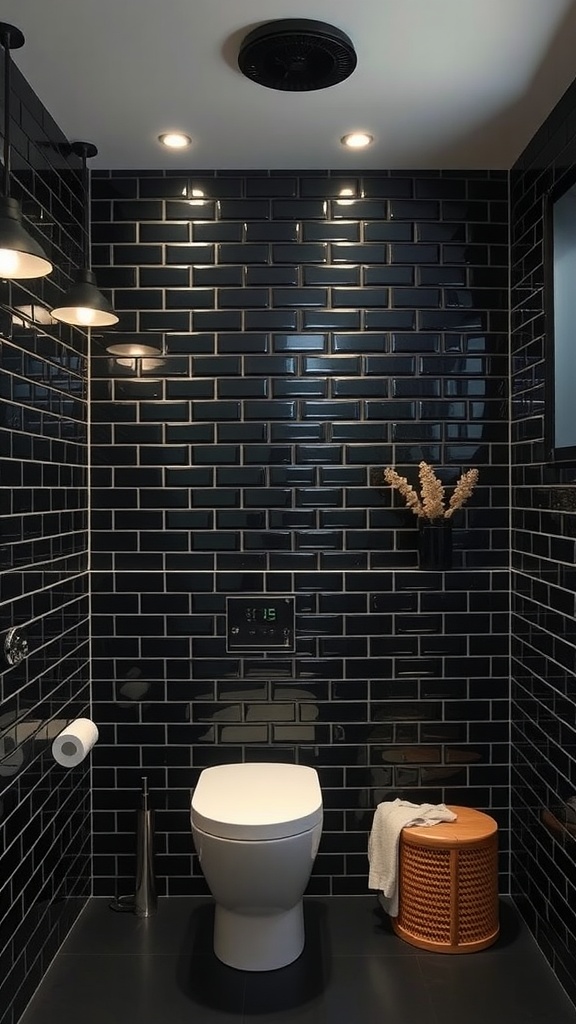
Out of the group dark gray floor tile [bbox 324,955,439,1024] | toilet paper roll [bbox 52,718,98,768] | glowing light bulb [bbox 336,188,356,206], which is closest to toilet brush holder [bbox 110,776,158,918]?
toilet paper roll [bbox 52,718,98,768]

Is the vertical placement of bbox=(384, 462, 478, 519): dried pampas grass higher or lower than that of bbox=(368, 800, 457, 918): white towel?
higher

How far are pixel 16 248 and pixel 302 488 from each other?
1.56 meters

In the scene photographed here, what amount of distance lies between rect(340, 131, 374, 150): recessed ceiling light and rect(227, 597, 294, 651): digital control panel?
159cm

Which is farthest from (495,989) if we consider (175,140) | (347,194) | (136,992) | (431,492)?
(175,140)

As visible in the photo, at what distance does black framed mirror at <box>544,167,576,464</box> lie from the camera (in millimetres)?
2252

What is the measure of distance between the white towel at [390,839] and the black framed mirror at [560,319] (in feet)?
4.28

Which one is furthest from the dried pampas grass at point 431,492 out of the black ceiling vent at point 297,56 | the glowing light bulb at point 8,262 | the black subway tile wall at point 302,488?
the glowing light bulb at point 8,262

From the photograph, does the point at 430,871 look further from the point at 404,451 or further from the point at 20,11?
the point at 20,11

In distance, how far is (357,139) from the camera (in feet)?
9.12

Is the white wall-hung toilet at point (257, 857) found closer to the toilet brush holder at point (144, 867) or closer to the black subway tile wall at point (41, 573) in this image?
the toilet brush holder at point (144, 867)

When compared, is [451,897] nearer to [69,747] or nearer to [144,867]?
[144,867]

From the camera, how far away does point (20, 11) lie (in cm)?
202

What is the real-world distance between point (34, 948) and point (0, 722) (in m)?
0.82

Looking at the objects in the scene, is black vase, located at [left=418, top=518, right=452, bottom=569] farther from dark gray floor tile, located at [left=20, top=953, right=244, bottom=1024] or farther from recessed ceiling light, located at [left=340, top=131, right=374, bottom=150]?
dark gray floor tile, located at [left=20, top=953, right=244, bottom=1024]
